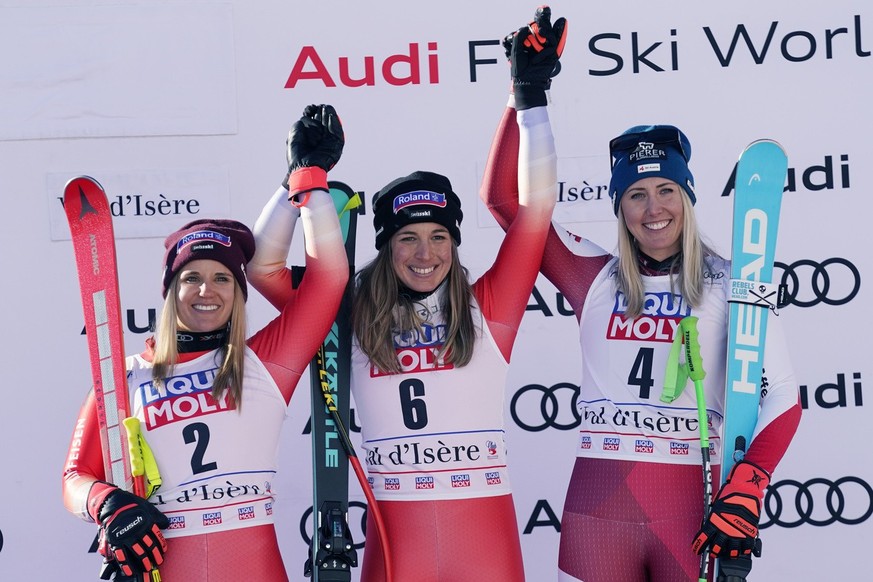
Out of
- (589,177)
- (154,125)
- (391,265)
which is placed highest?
(154,125)

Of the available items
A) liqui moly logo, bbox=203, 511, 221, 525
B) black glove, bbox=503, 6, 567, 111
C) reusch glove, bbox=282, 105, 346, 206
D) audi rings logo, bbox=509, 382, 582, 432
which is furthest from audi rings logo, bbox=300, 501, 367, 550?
black glove, bbox=503, 6, 567, 111

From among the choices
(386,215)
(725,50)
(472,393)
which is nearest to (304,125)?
(386,215)

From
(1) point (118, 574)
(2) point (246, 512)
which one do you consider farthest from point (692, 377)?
(1) point (118, 574)

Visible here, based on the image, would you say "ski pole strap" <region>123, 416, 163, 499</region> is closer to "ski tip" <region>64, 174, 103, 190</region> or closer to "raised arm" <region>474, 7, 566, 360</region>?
"ski tip" <region>64, 174, 103, 190</region>

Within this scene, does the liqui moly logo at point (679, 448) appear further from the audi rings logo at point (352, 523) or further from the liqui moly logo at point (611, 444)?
the audi rings logo at point (352, 523)

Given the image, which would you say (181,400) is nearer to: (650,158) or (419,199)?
(419,199)

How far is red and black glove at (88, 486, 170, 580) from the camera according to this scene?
2576 millimetres

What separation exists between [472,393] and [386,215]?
22.9 inches

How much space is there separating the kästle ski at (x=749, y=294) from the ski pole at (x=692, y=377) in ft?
0.18

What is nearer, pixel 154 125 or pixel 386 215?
pixel 386 215

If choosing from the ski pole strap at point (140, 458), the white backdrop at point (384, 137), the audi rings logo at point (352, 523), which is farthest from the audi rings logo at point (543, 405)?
the ski pole strap at point (140, 458)

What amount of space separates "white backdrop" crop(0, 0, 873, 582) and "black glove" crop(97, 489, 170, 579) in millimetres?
1470

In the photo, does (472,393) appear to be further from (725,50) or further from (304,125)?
(725,50)

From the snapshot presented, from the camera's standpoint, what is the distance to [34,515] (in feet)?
13.2
